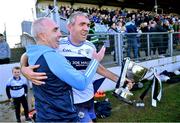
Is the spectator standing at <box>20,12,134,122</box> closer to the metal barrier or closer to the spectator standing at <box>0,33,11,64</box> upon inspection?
the metal barrier

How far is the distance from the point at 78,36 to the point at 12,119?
17.2ft

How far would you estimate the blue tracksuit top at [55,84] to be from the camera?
3289mm

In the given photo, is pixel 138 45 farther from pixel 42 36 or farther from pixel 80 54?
pixel 42 36

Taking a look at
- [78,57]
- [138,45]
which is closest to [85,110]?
[78,57]

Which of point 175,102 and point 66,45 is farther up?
point 66,45

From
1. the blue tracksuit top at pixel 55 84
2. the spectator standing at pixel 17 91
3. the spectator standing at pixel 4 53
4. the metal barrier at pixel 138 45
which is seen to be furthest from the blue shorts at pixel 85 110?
the spectator standing at pixel 4 53

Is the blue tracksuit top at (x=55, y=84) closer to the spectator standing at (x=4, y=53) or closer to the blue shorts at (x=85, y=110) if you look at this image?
the blue shorts at (x=85, y=110)

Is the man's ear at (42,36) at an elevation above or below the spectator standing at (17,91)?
above

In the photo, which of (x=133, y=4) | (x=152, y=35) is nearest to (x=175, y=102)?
(x=152, y=35)

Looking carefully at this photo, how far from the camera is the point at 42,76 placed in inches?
132

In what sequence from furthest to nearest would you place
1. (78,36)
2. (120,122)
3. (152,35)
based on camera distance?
(152,35), (120,122), (78,36)

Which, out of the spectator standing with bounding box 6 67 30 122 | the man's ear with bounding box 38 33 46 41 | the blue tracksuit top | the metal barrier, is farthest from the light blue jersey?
the metal barrier

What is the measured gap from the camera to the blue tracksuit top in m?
3.29

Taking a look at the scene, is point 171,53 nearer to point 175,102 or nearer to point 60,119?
point 175,102
